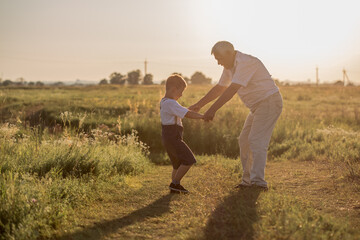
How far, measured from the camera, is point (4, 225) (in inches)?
141

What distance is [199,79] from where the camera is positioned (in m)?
116

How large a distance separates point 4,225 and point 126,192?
1.99 meters

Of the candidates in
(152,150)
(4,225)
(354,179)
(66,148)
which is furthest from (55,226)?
(152,150)

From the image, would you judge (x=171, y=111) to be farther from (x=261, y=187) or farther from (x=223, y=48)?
(x=261, y=187)

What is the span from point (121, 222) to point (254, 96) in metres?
2.48

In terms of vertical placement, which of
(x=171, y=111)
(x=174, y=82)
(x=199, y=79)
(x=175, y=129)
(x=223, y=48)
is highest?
(x=199, y=79)

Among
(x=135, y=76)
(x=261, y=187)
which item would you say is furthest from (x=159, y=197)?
(x=135, y=76)

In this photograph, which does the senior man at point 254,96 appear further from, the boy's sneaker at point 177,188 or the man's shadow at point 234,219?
the boy's sneaker at point 177,188

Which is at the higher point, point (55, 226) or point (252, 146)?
point (252, 146)

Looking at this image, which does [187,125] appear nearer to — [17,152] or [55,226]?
[17,152]

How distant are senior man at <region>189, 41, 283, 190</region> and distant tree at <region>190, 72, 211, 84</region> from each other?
365 ft

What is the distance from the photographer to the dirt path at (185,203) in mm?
3848

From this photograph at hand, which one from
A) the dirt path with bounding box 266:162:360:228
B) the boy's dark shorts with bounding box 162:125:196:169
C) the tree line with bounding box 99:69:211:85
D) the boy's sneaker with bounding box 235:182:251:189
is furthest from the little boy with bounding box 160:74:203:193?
the tree line with bounding box 99:69:211:85

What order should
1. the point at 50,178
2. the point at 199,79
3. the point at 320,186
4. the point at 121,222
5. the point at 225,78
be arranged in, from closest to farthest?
1. the point at 121,222
2. the point at 50,178
3. the point at 225,78
4. the point at 320,186
5. the point at 199,79
